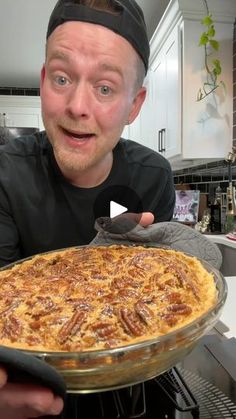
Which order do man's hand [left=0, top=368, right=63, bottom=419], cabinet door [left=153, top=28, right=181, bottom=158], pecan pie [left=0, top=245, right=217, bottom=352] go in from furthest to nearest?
cabinet door [left=153, top=28, right=181, bottom=158] < pecan pie [left=0, top=245, right=217, bottom=352] < man's hand [left=0, top=368, right=63, bottom=419]

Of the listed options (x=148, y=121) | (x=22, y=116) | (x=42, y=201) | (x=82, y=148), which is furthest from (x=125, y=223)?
(x=22, y=116)

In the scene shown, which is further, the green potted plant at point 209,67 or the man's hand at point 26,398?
the green potted plant at point 209,67

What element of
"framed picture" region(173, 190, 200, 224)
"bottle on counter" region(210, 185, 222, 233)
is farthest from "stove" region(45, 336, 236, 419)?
"framed picture" region(173, 190, 200, 224)

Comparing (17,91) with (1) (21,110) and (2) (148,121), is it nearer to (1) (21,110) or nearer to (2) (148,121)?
(1) (21,110)

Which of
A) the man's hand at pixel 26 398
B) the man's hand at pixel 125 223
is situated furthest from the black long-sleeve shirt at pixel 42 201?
the man's hand at pixel 26 398

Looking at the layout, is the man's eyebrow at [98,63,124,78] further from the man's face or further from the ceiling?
the ceiling

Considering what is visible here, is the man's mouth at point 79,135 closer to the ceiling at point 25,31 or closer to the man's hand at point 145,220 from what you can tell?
the man's hand at point 145,220
